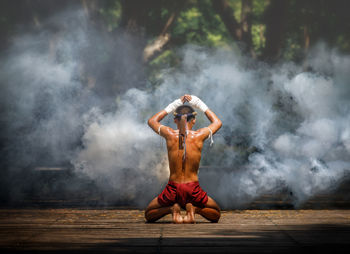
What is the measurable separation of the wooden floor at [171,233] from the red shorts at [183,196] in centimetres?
26

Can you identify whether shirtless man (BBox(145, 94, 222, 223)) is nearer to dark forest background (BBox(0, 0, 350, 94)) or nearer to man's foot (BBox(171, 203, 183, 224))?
man's foot (BBox(171, 203, 183, 224))

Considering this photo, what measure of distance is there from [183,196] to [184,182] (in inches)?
6.8

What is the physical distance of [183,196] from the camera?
579 cm

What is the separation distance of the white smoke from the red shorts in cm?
238

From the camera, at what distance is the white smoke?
29.6 feet

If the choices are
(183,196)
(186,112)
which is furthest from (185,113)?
(183,196)

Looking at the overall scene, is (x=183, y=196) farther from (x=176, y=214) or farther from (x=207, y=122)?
(x=207, y=122)

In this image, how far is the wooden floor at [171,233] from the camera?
3.97 meters

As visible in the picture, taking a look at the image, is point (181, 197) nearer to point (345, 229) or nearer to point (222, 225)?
point (222, 225)

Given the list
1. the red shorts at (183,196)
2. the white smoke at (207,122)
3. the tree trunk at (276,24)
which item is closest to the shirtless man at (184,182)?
the red shorts at (183,196)

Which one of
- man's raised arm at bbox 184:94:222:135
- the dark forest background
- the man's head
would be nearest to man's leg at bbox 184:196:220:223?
man's raised arm at bbox 184:94:222:135

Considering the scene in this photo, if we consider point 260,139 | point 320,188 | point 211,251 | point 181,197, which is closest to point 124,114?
point 260,139

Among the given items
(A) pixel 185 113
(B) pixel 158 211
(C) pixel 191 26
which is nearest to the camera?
(B) pixel 158 211

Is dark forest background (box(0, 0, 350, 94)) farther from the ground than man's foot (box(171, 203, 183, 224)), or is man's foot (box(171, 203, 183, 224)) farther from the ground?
dark forest background (box(0, 0, 350, 94))
